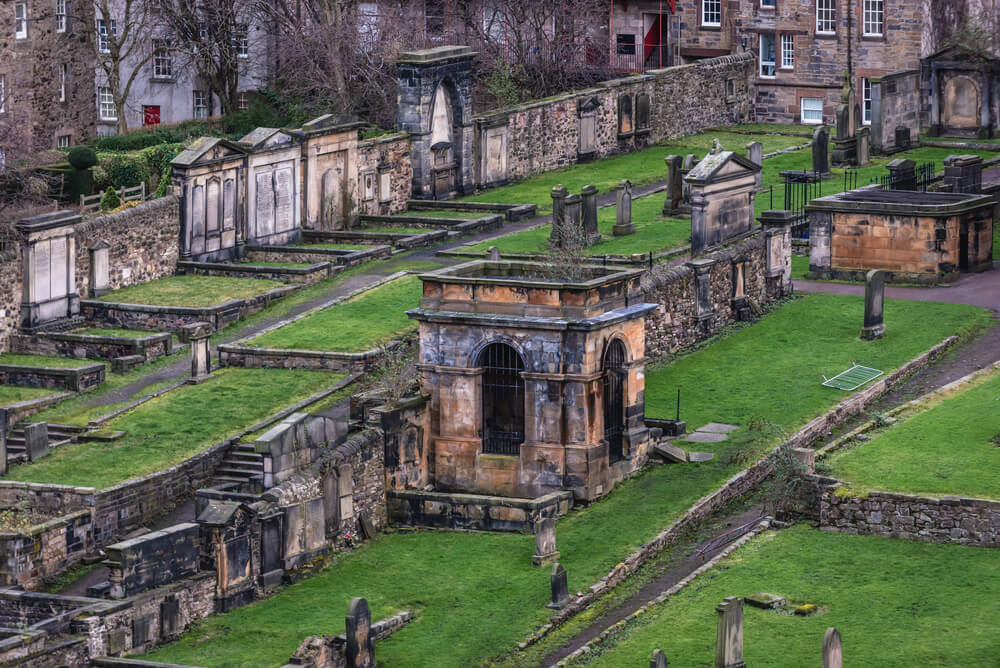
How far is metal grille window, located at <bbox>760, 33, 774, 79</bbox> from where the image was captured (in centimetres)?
8288

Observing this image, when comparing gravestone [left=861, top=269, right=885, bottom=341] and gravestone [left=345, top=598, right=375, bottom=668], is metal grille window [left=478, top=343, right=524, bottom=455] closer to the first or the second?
gravestone [left=345, top=598, right=375, bottom=668]

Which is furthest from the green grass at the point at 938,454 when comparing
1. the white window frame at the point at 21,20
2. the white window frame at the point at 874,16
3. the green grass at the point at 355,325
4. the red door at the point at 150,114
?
the red door at the point at 150,114

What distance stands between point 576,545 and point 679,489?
3405 millimetres

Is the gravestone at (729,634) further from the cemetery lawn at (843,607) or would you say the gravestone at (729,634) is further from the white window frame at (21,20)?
the white window frame at (21,20)

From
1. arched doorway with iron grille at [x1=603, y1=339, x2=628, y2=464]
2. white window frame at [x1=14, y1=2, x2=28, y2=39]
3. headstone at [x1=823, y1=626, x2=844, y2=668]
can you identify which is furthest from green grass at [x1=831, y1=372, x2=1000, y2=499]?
white window frame at [x1=14, y1=2, x2=28, y2=39]

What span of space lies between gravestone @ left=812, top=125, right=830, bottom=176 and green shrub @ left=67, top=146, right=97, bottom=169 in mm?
21008

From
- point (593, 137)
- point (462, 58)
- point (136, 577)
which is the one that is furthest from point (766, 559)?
point (593, 137)

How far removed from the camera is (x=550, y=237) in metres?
61.3

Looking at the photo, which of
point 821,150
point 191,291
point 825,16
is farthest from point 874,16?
point 191,291

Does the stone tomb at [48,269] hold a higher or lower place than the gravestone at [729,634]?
higher

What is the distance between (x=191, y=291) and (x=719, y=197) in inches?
534

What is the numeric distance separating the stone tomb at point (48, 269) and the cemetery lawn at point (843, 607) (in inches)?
801

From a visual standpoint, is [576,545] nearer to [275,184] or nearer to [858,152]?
[275,184]

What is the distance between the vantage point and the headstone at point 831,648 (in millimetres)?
36844
